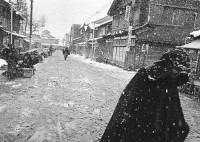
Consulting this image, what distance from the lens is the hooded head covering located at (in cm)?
211

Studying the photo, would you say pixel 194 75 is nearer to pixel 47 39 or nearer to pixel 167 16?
pixel 167 16

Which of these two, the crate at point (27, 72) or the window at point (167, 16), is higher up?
the window at point (167, 16)

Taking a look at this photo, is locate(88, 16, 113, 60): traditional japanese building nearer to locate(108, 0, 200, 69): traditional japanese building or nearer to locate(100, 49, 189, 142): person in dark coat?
locate(108, 0, 200, 69): traditional japanese building

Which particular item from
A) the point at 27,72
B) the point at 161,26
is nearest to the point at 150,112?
the point at 27,72

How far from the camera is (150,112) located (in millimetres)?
2277

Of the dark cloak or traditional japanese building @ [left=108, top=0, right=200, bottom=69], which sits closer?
the dark cloak

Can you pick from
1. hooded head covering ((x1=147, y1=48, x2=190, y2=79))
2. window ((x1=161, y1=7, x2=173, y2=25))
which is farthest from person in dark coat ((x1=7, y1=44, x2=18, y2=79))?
window ((x1=161, y1=7, x2=173, y2=25))

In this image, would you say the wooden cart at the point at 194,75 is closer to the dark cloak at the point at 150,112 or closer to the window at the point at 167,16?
the window at the point at 167,16

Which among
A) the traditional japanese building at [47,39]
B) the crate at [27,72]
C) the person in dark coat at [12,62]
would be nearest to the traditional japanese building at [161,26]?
the crate at [27,72]

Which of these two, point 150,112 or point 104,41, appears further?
point 104,41

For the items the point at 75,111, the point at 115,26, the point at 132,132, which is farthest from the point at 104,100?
the point at 115,26

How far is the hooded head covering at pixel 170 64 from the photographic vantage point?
2109 mm

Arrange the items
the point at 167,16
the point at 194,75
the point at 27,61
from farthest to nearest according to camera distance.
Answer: the point at 167,16, the point at 27,61, the point at 194,75

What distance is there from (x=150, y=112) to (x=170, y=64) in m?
0.52
